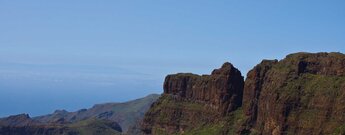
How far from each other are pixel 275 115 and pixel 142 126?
67.8m

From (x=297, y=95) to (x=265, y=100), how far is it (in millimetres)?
9467

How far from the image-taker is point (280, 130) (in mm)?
134875

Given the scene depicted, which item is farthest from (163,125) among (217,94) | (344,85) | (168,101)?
(344,85)

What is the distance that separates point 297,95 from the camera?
439 ft

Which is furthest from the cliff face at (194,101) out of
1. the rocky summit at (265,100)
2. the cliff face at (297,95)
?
the cliff face at (297,95)

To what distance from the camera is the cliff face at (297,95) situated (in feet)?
414

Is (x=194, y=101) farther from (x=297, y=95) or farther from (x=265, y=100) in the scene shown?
(x=297, y=95)

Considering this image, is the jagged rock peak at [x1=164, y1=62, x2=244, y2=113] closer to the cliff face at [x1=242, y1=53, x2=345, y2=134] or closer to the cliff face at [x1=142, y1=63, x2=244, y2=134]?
the cliff face at [x1=142, y1=63, x2=244, y2=134]

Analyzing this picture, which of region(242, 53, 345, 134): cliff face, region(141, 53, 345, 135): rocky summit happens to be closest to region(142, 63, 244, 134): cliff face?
region(141, 53, 345, 135): rocky summit

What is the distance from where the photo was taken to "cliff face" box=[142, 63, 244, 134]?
533 feet

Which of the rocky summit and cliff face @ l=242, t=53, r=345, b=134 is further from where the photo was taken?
the rocky summit

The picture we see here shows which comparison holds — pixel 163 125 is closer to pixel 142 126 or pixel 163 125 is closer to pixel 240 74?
pixel 142 126

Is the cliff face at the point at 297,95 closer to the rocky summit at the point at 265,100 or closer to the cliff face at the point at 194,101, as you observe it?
the rocky summit at the point at 265,100

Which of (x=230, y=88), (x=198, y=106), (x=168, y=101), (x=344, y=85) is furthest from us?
(x=168, y=101)
